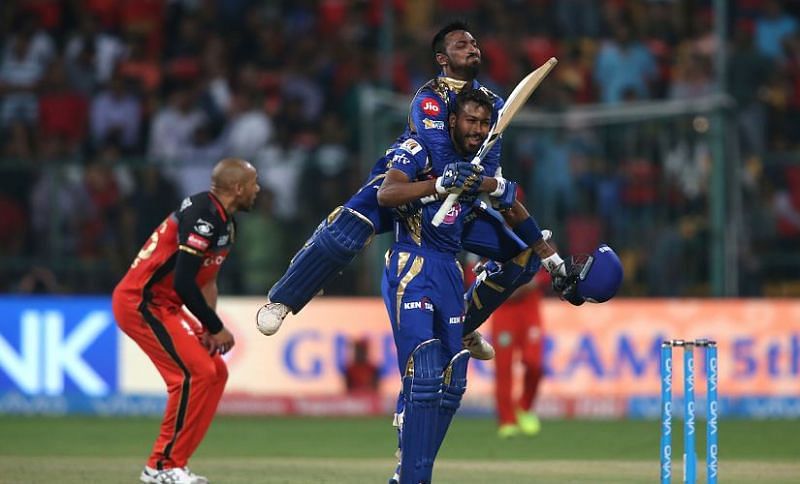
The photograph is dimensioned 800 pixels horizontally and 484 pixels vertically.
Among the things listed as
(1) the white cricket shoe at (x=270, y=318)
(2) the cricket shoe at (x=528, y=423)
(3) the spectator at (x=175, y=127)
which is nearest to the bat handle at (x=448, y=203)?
(1) the white cricket shoe at (x=270, y=318)

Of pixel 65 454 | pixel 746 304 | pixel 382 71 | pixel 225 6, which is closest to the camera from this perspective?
pixel 65 454

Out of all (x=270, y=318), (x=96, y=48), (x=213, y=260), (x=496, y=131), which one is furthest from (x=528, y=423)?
(x=96, y=48)

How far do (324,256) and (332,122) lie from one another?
889 centimetres

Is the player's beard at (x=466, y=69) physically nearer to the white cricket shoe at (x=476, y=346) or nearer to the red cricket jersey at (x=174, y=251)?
the white cricket shoe at (x=476, y=346)

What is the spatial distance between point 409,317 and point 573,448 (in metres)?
4.94

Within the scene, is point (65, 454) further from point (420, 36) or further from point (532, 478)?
point (420, 36)

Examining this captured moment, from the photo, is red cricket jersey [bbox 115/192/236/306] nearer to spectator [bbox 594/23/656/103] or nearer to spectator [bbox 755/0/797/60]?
spectator [bbox 594/23/656/103]

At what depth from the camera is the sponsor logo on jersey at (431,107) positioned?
8.31 m

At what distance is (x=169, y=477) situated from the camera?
30.8 ft

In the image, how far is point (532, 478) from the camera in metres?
10.2

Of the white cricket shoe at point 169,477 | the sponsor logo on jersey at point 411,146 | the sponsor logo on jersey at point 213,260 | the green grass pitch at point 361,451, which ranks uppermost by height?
the sponsor logo on jersey at point 411,146

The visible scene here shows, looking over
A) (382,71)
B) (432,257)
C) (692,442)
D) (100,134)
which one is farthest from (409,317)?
(100,134)

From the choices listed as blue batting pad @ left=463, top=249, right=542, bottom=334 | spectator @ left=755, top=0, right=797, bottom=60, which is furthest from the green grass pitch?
spectator @ left=755, top=0, right=797, bottom=60

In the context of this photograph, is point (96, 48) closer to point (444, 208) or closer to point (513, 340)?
point (513, 340)
